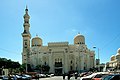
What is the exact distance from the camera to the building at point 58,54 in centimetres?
9419

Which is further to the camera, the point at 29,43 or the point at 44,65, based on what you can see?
the point at 29,43

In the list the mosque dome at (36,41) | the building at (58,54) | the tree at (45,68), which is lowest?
the tree at (45,68)

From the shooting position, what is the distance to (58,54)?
311 ft

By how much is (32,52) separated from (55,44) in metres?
9.81

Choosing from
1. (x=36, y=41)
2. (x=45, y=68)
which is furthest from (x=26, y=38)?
(x=45, y=68)

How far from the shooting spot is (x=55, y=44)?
95375 millimetres

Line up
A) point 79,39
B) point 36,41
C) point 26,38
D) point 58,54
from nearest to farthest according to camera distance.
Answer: point 58,54, point 79,39, point 26,38, point 36,41

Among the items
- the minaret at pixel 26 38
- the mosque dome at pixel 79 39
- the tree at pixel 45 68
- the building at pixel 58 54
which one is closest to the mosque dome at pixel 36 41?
the building at pixel 58 54

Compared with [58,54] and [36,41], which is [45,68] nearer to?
[58,54]

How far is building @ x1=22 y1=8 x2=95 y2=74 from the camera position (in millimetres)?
94188

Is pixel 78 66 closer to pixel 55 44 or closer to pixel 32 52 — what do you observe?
pixel 55 44

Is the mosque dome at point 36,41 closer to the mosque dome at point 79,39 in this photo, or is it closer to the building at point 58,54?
the building at point 58,54

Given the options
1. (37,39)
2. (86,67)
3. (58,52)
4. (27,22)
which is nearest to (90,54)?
(86,67)

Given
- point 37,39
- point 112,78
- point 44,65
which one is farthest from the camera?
point 37,39
